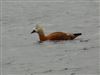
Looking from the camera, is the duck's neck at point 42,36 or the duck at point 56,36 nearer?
the duck at point 56,36

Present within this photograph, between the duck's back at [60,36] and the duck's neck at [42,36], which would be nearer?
the duck's back at [60,36]

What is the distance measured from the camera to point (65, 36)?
14648mm

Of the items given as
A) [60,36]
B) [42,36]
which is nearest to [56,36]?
[60,36]

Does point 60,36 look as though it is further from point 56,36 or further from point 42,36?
point 42,36

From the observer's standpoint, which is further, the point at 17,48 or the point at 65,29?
the point at 65,29

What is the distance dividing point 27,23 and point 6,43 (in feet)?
9.81

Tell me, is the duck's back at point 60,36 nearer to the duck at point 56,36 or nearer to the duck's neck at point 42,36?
the duck at point 56,36

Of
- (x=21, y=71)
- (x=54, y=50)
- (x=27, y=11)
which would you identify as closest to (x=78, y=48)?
(x=54, y=50)

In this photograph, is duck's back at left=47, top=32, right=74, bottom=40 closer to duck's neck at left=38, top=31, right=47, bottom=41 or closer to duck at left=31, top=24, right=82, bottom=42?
duck at left=31, top=24, right=82, bottom=42

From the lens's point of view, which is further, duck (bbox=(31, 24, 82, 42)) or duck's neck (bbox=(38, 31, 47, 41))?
duck's neck (bbox=(38, 31, 47, 41))

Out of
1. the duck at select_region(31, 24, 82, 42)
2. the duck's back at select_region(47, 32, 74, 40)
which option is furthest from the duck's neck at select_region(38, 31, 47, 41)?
the duck's back at select_region(47, 32, 74, 40)

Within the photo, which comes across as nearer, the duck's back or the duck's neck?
the duck's back

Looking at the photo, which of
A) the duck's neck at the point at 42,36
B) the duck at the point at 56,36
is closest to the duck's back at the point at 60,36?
the duck at the point at 56,36

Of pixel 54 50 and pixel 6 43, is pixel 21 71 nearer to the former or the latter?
pixel 54 50
